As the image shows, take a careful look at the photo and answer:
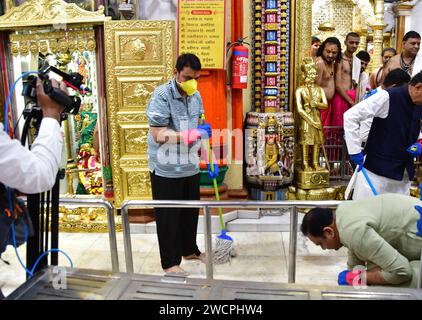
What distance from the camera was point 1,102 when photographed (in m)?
4.73

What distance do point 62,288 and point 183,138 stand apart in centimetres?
167

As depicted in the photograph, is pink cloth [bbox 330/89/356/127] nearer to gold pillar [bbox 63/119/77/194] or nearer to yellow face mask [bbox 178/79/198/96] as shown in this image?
yellow face mask [bbox 178/79/198/96]

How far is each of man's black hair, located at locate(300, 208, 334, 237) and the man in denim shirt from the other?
3.98 ft

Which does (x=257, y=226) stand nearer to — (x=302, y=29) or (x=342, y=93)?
(x=342, y=93)

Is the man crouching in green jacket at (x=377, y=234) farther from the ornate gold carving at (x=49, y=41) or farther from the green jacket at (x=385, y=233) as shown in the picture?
the ornate gold carving at (x=49, y=41)

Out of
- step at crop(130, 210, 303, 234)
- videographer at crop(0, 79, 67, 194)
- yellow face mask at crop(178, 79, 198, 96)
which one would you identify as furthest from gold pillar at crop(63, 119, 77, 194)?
videographer at crop(0, 79, 67, 194)

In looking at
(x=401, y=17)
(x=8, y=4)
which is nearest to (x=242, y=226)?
(x=8, y=4)

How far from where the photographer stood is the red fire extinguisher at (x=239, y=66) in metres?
4.39

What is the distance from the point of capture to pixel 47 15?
14.6ft

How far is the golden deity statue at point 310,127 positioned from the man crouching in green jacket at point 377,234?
2.62 metres

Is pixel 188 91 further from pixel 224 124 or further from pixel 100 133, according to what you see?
pixel 100 133

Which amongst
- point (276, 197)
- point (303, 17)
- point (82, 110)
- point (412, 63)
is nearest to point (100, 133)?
point (82, 110)

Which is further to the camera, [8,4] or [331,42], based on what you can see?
[331,42]

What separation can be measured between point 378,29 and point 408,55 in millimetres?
3315
